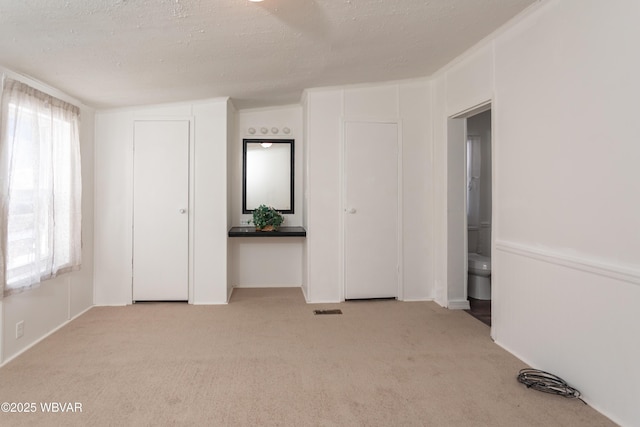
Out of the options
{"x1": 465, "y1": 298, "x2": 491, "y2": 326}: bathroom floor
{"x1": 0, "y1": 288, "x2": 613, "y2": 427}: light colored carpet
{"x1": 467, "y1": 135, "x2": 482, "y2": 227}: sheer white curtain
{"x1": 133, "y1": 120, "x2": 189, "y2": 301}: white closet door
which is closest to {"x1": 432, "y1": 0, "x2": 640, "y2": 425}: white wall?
{"x1": 0, "y1": 288, "x2": 613, "y2": 427}: light colored carpet

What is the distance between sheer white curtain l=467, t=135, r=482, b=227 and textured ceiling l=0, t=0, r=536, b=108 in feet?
5.40

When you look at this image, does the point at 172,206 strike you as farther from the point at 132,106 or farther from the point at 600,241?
the point at 600,241

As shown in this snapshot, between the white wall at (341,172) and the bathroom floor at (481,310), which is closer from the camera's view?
the bathroom floor at (481,310)

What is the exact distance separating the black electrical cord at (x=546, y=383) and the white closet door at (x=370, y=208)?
1.83 m

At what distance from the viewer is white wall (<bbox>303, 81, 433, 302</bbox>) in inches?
155

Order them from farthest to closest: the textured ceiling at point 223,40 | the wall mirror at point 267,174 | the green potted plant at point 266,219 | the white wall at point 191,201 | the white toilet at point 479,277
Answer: the wall mirror at point 267,174
the green potted plant at point 266,219
the white toilet at point 479,277
the white wall at point 191,201
the textured ceiling at point 223,40

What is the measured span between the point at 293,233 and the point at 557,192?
259 cm

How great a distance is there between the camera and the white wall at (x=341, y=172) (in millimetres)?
3943

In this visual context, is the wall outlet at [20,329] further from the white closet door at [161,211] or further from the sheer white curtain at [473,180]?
the sheer white curtain at [473,180]

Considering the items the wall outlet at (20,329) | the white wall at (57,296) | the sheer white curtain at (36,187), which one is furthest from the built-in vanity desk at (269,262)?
the wall outlet at (20,329)

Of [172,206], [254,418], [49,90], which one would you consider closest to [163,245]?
[172,206]

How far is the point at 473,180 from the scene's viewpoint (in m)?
4.80

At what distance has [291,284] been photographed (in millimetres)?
4727

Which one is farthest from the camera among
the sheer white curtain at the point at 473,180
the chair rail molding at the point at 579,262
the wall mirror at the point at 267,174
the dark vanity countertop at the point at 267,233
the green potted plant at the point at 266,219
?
the sheer white curtain at the point at 473,180
